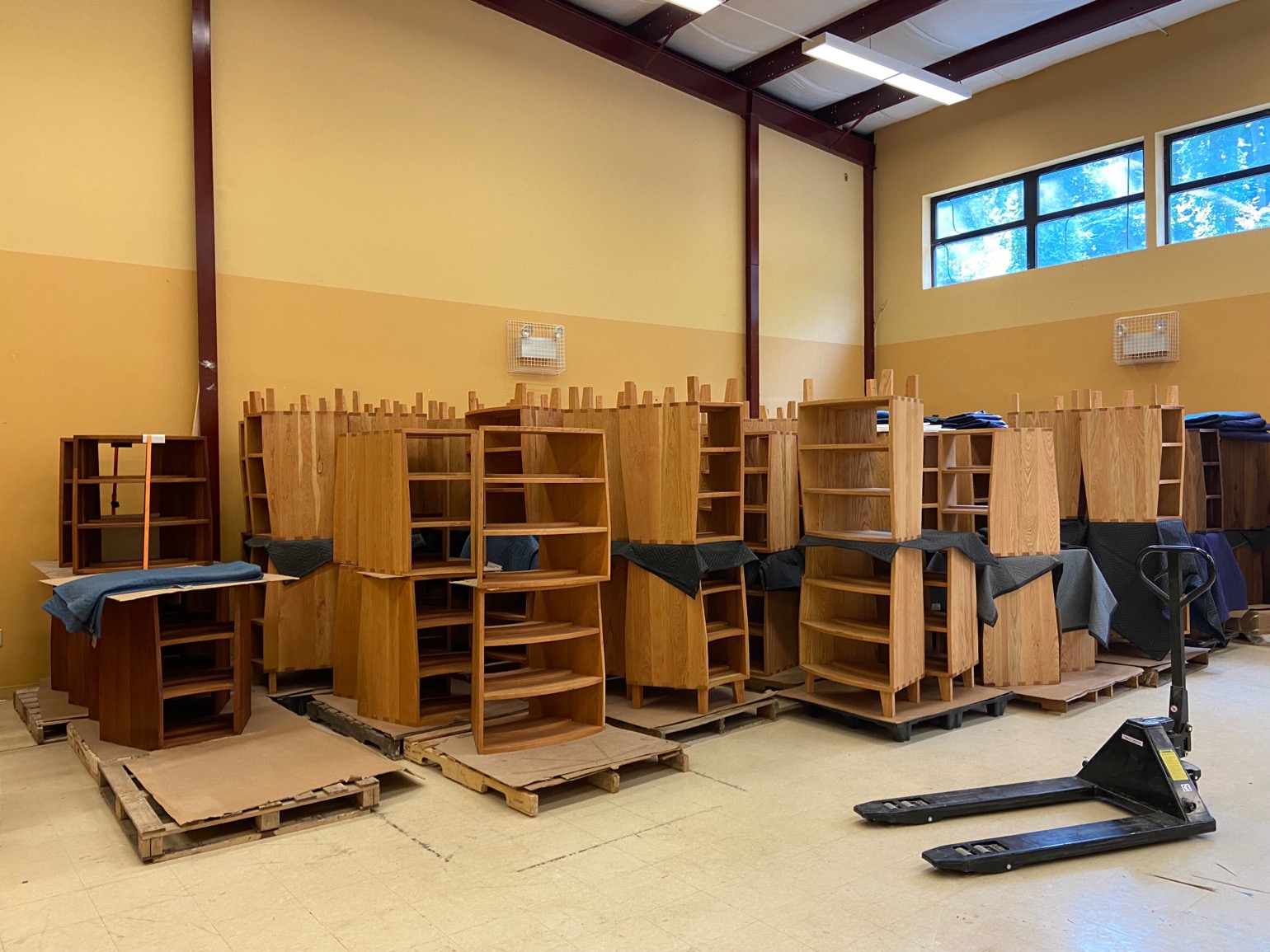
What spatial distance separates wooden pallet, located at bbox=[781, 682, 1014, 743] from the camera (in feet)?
16.8

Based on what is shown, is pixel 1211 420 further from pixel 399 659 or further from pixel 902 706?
pixel 399 659

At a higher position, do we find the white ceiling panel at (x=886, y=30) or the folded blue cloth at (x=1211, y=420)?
the white ceiling panel at (x=886, y=30)

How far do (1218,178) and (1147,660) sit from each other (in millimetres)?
5559

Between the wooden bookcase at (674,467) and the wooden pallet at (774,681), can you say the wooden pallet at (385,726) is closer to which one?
the wooden bookcase at (674,467)

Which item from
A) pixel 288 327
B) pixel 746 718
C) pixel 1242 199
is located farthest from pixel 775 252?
pixel 746 718

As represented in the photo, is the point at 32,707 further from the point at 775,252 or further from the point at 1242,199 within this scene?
the point at 1242,199

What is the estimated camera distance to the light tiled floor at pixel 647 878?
2971mm

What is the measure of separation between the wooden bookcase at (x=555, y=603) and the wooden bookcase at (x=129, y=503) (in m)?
2.15

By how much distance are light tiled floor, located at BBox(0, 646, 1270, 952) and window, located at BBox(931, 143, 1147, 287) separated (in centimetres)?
715

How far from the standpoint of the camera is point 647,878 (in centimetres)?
339

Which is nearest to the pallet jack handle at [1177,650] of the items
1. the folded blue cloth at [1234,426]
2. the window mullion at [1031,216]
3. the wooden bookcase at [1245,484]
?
the folded blue cloth at [1234,426]

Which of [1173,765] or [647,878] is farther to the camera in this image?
[1173,765]

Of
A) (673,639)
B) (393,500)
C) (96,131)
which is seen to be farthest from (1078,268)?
(96,131)

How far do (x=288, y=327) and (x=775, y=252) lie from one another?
6.23 m
